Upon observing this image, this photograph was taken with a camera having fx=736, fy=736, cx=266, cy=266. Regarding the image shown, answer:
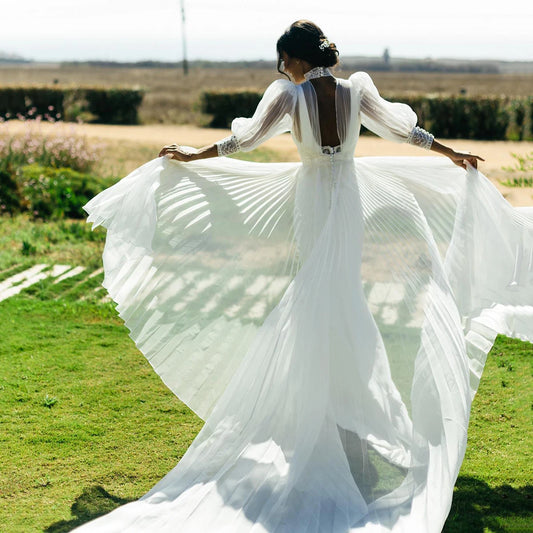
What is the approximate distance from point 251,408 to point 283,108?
59.8 inches

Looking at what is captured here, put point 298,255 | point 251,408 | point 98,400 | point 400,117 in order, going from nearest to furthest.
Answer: point 251,408, point 400,117, point 298,255, point 98,400

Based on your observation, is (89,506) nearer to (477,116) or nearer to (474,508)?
(474,508)

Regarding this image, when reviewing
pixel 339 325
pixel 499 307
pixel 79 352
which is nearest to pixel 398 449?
pixel 339 325

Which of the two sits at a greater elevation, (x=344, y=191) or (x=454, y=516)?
(x=344, y=191)

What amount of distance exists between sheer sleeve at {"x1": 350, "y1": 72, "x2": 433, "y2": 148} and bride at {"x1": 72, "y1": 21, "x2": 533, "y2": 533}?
0.01 m

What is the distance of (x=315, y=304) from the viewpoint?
3.64m

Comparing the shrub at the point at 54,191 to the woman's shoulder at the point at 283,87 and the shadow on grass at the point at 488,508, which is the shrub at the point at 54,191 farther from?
the shadow on grass at the point at 488,508

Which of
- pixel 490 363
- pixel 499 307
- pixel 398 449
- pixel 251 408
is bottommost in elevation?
pixel 490 363

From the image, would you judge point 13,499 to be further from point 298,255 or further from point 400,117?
point 400,117

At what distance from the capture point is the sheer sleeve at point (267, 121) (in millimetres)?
3723

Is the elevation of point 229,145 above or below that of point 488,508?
above

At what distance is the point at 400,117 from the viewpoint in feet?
12.9

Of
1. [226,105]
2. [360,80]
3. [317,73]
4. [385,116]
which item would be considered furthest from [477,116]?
[317,73]

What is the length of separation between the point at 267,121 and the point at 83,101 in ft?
75.9
